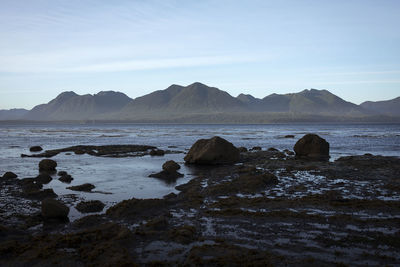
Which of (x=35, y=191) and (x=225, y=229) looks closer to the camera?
(x=225, y=229)

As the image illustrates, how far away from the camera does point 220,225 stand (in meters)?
13.8

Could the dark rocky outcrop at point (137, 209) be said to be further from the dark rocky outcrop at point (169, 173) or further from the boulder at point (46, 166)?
the boulder at point (46, 166)

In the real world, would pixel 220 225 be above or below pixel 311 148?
below

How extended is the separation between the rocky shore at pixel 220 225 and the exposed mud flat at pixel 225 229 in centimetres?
3

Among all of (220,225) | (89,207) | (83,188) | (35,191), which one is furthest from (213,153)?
(220,225)

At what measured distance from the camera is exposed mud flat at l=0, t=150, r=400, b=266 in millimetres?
10742

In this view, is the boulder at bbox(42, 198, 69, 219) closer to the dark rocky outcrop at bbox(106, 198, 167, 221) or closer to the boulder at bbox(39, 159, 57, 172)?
the dark rocky outcrop at bbox(106, 198, 167, 221)

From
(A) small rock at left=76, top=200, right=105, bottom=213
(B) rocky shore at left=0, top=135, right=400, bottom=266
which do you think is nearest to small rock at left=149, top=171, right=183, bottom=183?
(B) rocky shore at left=0, top=135, right=400, bottom=266

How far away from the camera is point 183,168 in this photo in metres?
30.5

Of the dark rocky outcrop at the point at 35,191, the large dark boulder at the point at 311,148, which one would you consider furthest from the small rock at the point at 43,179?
the large dark boulder at the point at 311,148

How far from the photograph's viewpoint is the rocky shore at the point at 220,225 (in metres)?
10.8

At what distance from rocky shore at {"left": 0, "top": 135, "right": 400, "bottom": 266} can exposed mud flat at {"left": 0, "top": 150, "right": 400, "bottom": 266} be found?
0.11ft

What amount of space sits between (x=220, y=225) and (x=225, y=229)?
1.82 feet

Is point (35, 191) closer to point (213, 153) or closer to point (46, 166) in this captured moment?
point (46, 166)
